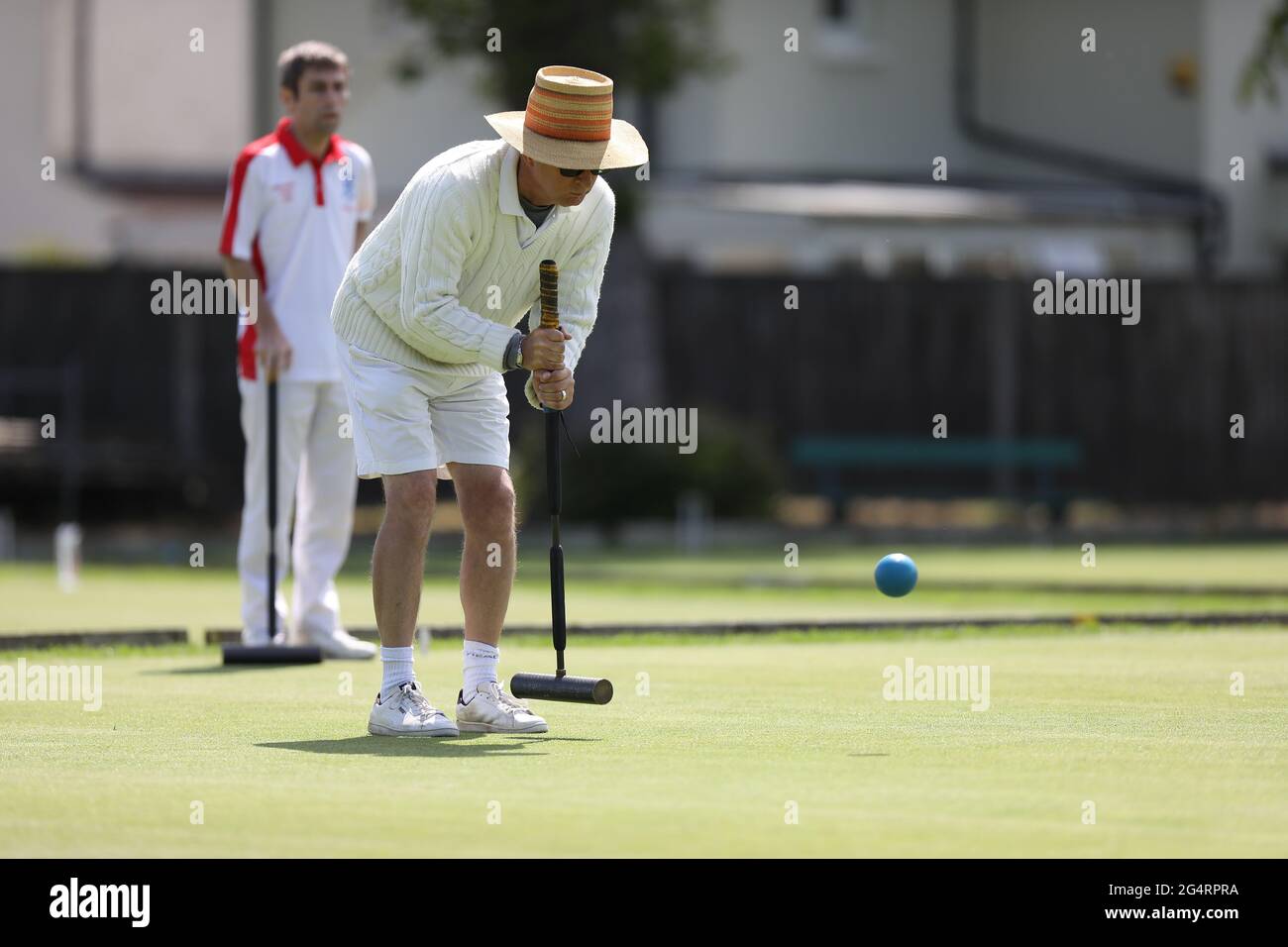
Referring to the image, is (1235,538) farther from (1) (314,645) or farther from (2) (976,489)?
(1) (314,645)

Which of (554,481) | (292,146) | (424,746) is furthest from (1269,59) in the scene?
(424,746)

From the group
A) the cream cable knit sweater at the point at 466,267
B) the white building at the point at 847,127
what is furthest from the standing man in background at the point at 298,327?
the white building at the point at 847,127

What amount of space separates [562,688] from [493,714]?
0.28 meters

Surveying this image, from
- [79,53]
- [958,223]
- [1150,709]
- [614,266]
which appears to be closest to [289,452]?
[1150,709]

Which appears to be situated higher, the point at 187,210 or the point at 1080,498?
the point at 187,210

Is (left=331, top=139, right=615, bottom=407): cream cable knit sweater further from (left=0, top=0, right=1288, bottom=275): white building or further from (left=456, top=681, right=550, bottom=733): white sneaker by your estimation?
(left=0, top=0, right=1288, bottom=275): white building

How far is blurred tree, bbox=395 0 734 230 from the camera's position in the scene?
19.4 m

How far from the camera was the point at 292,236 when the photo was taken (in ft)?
28.3

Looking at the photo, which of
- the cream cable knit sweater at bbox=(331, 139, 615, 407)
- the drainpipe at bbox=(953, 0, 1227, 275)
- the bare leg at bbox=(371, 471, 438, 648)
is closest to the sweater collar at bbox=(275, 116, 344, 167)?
the cream cable knit sweater at bbox=(331, 139, 615, 407)

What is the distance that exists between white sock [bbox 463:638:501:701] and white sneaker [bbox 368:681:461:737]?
17cm

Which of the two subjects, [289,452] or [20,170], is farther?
[20,170]

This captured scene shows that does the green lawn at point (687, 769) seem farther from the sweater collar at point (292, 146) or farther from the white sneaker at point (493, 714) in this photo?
the sweater collar at point (292, 146)

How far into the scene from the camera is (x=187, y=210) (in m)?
26.7
